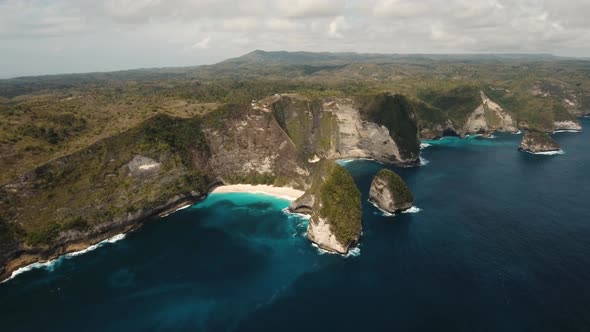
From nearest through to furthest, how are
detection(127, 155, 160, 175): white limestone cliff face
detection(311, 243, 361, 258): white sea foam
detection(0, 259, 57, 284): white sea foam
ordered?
1. detection(0, 259, 57, 284): white sea foam
2. detection(311, 243, 361, 258): white sea foam
3. detection(127, 155, 160, 175): white limestone cliff face

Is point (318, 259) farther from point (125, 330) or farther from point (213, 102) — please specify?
point (213, 102)

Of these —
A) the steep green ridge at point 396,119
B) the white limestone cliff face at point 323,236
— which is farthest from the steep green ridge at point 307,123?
the white limestone cliff face at point 323,236

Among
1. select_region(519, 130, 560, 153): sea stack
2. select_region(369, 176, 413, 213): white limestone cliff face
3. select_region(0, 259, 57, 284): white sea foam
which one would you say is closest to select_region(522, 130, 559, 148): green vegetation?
select_region(519, 130, 560, 153): sea stack

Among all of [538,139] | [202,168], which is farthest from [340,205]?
[538,139]

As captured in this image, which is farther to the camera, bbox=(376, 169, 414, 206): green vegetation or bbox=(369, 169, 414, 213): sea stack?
bbox=(376, 169, 414, 206): green vegetation

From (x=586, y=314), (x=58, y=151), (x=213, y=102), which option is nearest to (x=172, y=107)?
(x=213, y=102)

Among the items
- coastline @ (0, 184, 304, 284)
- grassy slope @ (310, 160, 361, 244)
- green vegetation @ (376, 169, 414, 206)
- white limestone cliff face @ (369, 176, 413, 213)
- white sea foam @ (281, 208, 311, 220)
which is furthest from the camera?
white sea foam @ (281, 208, 311, 220)

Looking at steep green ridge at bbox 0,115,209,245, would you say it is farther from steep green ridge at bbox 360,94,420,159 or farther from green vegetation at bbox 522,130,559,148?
green vegetation at bbox 522,130,559,148

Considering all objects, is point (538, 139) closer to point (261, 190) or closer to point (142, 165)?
point (261, 190)
